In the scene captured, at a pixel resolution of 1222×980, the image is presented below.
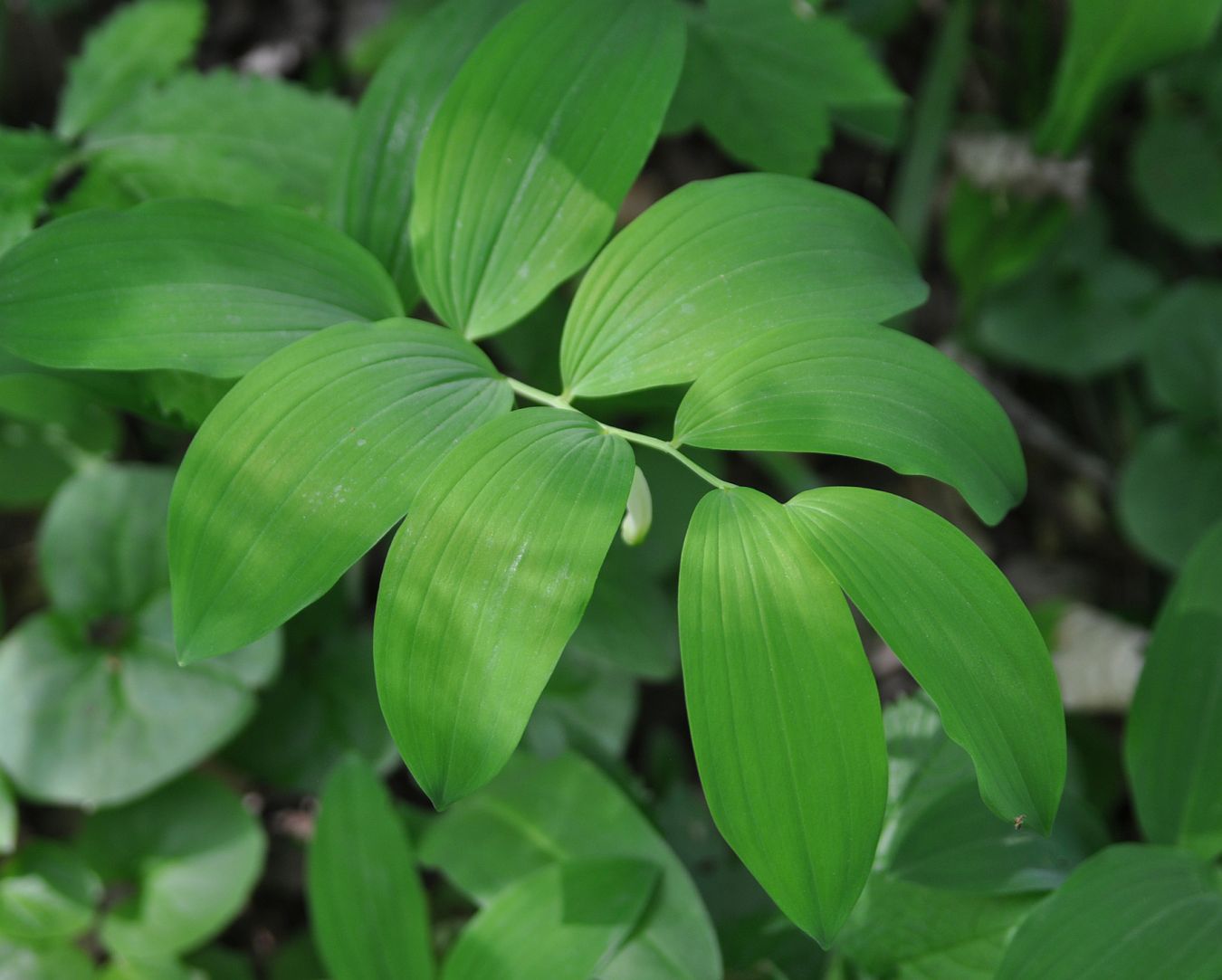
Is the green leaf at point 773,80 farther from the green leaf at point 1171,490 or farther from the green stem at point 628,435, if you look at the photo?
the green leaf at point 1171,490

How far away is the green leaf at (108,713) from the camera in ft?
4.02

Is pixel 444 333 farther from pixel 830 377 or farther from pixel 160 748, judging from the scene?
pixel 160 748

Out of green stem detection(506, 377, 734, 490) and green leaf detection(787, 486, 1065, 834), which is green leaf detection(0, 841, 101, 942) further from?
green leaf detection(787, 486, 1065, 834)

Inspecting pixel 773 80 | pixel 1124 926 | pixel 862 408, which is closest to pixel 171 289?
pixel 862 408

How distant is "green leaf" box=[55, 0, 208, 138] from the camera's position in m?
1.26

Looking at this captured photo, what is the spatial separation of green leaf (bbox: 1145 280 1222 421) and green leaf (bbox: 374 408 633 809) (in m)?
1.34

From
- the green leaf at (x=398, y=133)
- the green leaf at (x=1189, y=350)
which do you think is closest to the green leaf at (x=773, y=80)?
the green leaf at (x=398, y=133)

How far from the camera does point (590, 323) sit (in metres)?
0.84

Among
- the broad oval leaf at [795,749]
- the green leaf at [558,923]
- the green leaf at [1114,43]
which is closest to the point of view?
the broad oval leaf at [795,749]

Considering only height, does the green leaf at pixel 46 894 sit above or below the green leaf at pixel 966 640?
below

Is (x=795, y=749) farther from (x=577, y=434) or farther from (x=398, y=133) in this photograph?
(x=398, y=133)

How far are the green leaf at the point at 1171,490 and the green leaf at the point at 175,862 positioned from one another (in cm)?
147

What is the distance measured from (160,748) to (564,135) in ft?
3.02

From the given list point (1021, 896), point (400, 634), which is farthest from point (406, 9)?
point (1021, 896)
